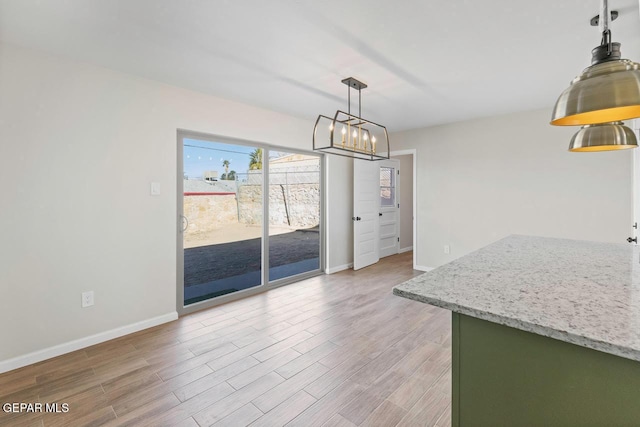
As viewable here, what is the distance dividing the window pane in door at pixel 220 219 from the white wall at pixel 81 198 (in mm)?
276

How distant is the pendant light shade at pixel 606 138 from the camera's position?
62.4 inches

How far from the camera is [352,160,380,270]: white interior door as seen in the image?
5168 millimetres

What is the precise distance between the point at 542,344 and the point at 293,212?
4216mm

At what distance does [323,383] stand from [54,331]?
229 cm

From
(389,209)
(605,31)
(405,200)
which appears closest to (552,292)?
(605,31)

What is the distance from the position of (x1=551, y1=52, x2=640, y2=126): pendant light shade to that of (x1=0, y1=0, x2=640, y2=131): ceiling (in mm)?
1047

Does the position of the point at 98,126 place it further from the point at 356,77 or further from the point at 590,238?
the point at 590,238

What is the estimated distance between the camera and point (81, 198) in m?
2.55

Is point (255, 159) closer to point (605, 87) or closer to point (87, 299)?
point (87, 299)

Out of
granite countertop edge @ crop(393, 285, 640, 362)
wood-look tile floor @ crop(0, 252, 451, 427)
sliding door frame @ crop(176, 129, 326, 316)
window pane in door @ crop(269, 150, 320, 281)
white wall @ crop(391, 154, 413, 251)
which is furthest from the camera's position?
white wall @ crop(391, 154, 413, 251)

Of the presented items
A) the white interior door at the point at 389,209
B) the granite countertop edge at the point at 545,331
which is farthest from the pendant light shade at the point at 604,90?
the white interior door at the point at 389,209

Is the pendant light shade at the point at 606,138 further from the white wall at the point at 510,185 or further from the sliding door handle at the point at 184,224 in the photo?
the sliding door handle at the point at 184,224

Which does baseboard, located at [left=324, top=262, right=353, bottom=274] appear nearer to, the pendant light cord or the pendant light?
the pendant light

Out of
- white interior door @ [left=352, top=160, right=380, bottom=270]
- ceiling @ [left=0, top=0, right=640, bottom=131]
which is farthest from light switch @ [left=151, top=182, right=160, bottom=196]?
white interior door @ [left=352, top=160, right=380, bottom=270]
